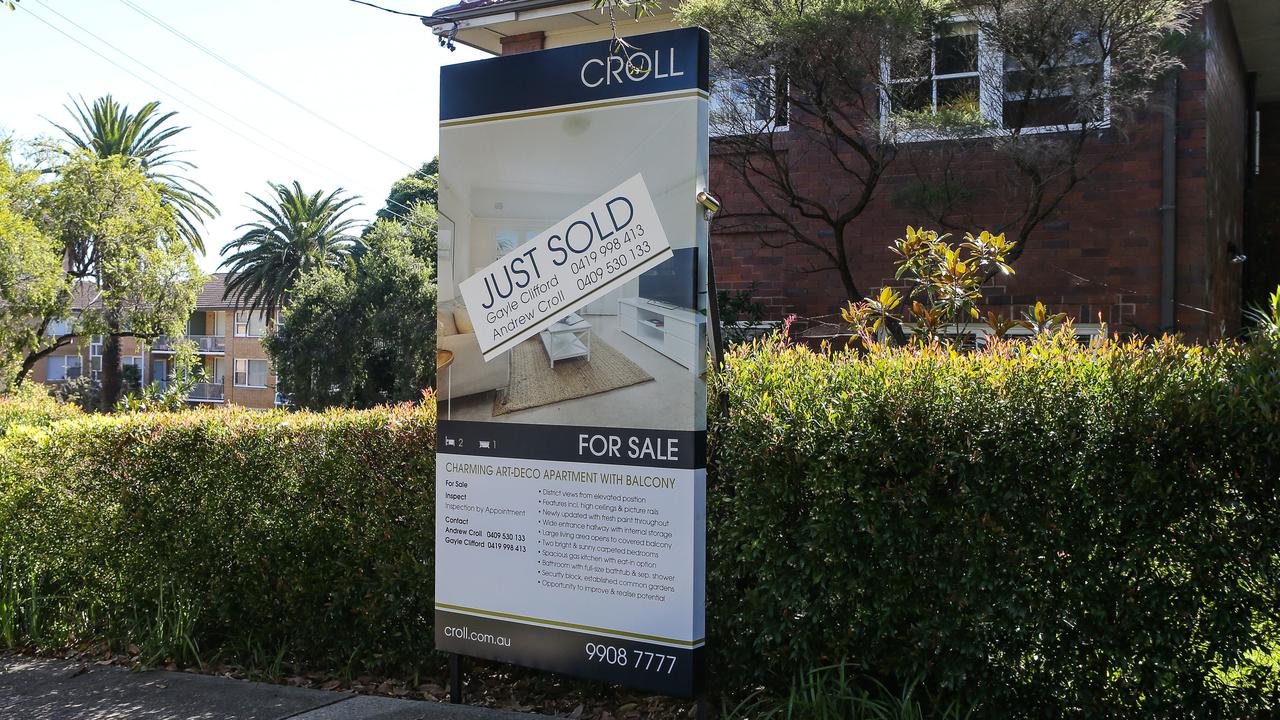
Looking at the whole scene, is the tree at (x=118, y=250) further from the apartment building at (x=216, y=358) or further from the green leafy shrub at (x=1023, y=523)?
the apartment building at (x=216, y=358)

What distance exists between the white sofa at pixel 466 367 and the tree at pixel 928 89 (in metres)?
5.59

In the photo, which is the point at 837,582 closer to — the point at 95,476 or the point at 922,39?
the point at 95,476

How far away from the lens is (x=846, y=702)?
4.22 m

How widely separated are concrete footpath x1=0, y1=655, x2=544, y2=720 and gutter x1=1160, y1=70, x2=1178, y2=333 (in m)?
8.31

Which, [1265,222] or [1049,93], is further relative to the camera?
[1265,222]

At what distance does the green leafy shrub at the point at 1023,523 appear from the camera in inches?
143

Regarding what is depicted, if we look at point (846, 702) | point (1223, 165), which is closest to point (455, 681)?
point (846, 702)

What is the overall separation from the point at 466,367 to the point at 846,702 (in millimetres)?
2201

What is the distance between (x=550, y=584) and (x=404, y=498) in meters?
1.13

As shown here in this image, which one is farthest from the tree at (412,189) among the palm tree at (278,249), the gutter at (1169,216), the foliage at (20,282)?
the gutter at (1169,216)

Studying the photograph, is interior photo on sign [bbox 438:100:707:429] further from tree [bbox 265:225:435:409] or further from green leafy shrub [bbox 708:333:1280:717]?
tree [bbox 265:225:435:409]

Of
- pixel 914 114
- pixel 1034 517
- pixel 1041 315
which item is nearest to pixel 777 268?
pixel 914 114

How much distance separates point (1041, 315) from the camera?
19.3 feet

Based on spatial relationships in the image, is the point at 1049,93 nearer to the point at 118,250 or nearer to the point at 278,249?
the point at 118,250
